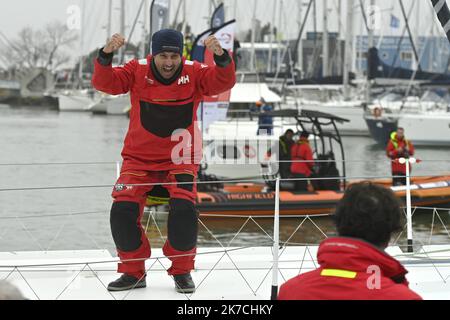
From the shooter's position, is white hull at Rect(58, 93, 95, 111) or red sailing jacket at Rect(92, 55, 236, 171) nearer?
red sailing jacket at Rect(92, 55, 236, 171)

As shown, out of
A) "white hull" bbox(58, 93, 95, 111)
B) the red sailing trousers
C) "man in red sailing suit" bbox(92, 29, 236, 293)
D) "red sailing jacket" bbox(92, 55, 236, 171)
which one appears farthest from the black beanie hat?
"white hull" bbox(58, 93, 95, 111)

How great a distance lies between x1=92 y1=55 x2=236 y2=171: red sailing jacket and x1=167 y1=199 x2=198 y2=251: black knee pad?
10.6 inches

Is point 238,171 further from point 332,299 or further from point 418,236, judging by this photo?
point 332,299

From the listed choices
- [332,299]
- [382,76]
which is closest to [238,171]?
[332,299]

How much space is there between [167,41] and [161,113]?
0.47 m

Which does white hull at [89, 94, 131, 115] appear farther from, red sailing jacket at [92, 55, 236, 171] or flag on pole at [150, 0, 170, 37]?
red sailing jacket at [92, 55, 236, 171]

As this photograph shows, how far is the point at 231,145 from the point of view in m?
18.2

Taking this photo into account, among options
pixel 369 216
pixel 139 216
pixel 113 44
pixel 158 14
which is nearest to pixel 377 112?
pixel 158 14

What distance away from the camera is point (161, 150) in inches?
216

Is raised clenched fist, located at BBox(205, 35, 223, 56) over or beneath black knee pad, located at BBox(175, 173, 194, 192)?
over

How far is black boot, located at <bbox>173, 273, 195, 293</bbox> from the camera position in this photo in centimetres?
549

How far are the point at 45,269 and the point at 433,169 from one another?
2074 cm

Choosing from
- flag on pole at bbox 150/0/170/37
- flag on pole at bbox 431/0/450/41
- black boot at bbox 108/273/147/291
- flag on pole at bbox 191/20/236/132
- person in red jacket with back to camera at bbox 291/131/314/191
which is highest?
flag on pole at bbox 150/0/170/37

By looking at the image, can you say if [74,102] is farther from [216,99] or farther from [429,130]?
[216,99]
